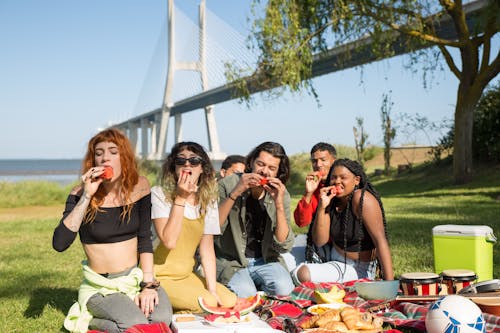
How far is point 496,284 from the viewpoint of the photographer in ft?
10.5

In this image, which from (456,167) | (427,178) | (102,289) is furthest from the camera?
(427,178)

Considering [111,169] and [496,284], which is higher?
[111,169]

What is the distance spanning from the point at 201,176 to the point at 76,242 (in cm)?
425

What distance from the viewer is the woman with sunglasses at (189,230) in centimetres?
321

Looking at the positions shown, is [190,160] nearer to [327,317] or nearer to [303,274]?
[327,317]

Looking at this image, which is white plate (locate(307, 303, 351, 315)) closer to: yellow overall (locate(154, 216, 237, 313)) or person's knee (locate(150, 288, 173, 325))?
yellow overall (locate(154, 216, 237, 313))

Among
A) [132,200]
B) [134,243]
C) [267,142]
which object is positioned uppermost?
[267,142]

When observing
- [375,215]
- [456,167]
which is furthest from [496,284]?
[456,167]

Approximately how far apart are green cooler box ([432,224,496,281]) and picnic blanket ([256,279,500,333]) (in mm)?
753

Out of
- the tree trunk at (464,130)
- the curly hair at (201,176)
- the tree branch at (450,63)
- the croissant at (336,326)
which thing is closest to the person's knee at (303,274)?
the curly hair at (201,176)

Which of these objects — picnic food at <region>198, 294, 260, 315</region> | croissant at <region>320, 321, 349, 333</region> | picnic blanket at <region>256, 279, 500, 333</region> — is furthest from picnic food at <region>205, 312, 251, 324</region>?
croissant at <region>320, 321, 349, 333</region>

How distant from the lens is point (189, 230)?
3.29m

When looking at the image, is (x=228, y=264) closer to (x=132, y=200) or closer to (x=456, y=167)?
(x=132, y=200)

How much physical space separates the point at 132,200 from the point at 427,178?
490 inches
